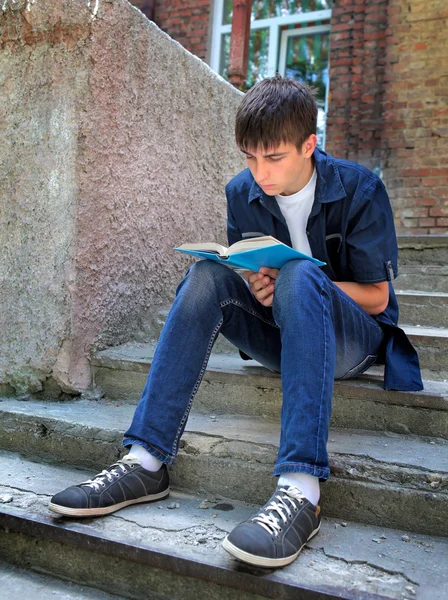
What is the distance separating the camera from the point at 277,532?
1146 millimetres

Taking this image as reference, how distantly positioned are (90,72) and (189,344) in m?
1.13

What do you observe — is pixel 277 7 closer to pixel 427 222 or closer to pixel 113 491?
pixel 427 222

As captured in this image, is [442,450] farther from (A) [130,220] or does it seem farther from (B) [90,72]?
(B) [90,72]

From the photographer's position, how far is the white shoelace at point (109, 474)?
4.48 ft

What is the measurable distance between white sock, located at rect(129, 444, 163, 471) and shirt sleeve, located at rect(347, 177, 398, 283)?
0.75m

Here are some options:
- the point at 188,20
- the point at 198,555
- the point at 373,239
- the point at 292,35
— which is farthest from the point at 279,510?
the point at 188,20

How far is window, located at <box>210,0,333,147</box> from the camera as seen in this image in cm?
595

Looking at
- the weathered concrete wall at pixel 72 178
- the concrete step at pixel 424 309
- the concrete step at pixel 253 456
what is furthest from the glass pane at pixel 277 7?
the concrete step at pixel 253 456

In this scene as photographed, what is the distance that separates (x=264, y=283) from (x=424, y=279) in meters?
1.65

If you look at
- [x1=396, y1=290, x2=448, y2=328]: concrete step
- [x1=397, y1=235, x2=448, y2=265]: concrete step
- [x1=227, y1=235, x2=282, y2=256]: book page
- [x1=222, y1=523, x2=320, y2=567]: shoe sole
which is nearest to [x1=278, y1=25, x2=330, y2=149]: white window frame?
[x1=397, y1=235, x2=448, y2=265]: concrete step

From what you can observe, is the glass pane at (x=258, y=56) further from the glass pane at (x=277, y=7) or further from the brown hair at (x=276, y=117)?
the brown hair at (x=276, y=117)

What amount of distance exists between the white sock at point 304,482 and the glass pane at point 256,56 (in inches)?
227

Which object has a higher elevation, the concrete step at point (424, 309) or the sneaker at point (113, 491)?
the concrete step at point (424, 309)

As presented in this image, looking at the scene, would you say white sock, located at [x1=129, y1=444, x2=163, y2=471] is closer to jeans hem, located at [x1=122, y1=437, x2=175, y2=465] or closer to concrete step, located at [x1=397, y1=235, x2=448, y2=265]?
jeans hem, located at [x1=122, y1=437, x2=175, y2=465]
